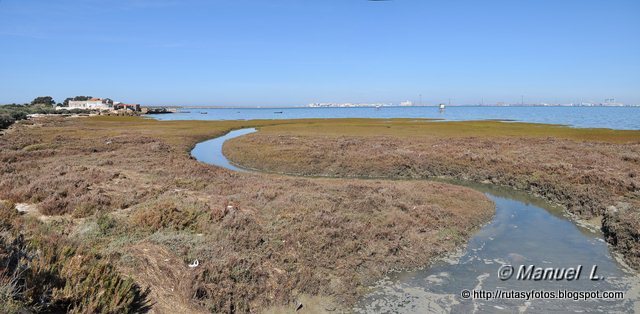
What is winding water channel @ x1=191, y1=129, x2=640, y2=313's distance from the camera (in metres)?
10.3

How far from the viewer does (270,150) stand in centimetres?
4166

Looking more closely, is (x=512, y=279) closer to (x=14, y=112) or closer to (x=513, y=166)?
(x=513, y=166)

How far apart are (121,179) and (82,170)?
10.1 ft

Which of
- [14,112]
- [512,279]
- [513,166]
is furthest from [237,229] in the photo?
[14,112]

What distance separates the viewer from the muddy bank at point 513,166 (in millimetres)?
19094

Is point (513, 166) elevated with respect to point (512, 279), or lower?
elevated

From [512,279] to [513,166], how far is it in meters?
19.8

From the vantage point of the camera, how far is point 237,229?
12805 mm

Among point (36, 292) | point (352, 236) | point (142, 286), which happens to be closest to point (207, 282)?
point (142, 286)

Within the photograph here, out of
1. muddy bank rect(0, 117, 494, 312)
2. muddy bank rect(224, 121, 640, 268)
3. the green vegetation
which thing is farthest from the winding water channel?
the green vegetation

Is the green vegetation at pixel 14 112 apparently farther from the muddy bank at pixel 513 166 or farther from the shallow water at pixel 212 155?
the muddy bank at pixel 513 166

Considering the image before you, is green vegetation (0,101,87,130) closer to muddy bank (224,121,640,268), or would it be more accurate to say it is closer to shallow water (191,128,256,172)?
shallow water (191,128,256,172)

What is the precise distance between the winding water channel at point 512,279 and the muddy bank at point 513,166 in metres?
1.17

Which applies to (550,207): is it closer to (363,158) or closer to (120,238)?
(363,158)
